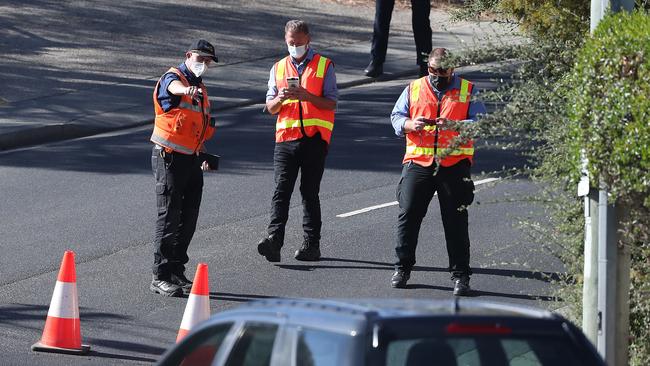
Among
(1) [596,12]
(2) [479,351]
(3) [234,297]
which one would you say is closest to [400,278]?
(3) [234,297]

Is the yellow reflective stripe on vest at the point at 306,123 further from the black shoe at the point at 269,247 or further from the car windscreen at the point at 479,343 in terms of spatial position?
the car windscreen at the point at 479,343

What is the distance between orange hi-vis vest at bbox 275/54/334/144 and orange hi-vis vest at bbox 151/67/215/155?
Result: 969mm

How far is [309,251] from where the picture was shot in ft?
38.3

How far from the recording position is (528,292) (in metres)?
10.6

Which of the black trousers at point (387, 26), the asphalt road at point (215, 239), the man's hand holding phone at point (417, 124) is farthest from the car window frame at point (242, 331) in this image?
the black trousers at point (387, 26)

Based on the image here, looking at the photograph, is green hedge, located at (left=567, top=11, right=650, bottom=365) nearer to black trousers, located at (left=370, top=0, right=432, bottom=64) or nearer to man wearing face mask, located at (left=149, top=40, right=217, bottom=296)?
man wearing face mask, located at (left=149, top=40, right=217, bottom=296)

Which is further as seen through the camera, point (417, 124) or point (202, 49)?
point (202, 49)

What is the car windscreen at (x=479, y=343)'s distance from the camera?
15.4ft

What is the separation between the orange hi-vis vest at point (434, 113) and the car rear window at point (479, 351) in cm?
547

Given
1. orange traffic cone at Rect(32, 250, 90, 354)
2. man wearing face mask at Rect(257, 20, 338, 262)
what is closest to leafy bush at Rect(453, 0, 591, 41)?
man wearing face mask at Rect(257, 20, 338, 262)

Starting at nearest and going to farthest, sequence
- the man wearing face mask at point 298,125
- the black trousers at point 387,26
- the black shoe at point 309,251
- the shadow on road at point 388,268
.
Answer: the shadow on road at point 388,268 → the man wearing face mask at point 298,125 → the black shoe at point 309,251 → the black trousers at point 387,26

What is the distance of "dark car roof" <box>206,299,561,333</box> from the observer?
4742mm

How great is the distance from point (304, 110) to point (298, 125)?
0.13m

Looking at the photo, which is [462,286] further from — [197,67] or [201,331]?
[201,331]
